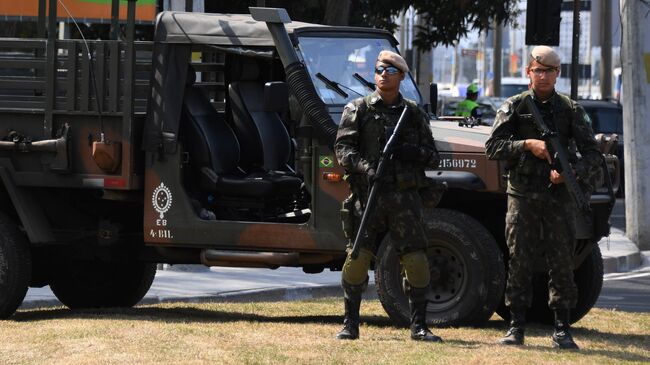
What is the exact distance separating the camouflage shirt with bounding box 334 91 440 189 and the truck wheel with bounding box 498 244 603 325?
2.01 m

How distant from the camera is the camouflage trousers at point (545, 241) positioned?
9.21 meters

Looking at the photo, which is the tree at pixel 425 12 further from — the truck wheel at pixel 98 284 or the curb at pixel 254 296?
the truck wheel at pixel 98 284

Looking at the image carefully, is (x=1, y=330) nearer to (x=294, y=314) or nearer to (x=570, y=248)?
(x=294, y=314)

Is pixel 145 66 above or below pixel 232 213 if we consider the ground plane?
above

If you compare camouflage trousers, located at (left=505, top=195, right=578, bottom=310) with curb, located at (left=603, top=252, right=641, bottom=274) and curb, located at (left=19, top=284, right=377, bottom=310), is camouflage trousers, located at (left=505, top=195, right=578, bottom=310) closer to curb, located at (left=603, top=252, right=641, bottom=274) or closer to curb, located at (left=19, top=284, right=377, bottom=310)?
curb, located at (left=19, top=284, right=377, bottom=310)

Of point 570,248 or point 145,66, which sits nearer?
point 570,248

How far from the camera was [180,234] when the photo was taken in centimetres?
1077

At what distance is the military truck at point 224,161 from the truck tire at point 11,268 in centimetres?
1

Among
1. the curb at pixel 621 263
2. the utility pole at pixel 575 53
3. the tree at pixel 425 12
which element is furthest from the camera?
the tree at pixel 425 12

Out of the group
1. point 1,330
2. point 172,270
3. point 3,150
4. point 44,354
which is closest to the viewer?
point 44,354

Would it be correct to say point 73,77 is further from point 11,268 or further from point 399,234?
point 399,234

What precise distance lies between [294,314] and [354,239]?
2.33m

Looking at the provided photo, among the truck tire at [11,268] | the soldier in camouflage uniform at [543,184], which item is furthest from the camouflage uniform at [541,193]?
the truck tire at [11,268]

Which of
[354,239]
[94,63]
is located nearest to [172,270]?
[94,63]
